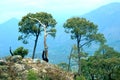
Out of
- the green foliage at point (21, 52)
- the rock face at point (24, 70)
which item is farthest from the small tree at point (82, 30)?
the rock face at point (24, 70)

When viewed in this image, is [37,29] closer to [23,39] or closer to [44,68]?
[23,39]

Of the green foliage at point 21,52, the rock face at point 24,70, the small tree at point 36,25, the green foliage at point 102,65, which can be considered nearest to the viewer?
the rock face at point 24,70

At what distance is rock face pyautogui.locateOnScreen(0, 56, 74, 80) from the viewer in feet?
115

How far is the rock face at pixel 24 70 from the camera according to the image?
115 ft

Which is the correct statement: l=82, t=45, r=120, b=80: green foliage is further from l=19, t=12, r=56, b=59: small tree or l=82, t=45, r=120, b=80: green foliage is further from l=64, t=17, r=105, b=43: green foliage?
l=19, t=12, r=56, b=59: small tree

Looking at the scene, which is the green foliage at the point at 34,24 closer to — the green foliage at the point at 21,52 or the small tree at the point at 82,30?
the small tree at the point at 82,30

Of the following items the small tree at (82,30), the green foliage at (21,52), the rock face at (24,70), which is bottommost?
the rock face at (24,70)

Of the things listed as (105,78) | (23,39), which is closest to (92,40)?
(105,78)

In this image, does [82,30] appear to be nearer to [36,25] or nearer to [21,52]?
[36,25]

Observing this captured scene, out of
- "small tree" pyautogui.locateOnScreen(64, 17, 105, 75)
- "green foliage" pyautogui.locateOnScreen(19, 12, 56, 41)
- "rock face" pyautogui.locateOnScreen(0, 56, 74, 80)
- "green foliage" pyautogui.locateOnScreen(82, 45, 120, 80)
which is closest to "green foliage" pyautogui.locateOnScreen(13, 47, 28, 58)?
"rock face" pyautogui.locateOnScreen(0, 56, 74, 80)

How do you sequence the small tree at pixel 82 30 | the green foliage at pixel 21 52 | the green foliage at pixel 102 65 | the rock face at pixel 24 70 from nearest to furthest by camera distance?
the rock face at pixel 24 70 < the green foliage at pixel 21 52 < the small tree at pixel 82 30 < the green foliage at pixel 102 65

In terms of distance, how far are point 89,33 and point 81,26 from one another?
248cm

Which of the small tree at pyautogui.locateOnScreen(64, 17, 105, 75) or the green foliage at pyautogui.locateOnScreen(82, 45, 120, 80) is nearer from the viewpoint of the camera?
the small tree at pyautogui.locateOnScreen(64, 17, 105, 75)

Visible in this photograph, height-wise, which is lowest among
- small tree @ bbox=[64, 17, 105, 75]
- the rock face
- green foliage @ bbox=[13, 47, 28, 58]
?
the rock face
